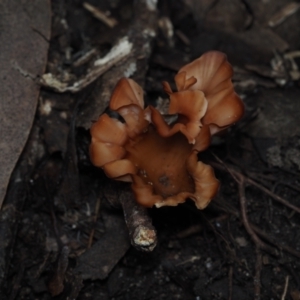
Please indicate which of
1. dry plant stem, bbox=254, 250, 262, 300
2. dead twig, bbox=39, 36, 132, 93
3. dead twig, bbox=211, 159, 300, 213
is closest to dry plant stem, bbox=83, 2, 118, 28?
dead twig, bbox=39, 36, 132, 93

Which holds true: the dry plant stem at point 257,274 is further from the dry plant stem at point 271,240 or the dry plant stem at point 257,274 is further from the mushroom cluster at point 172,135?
the mushroom cluster at point 172,135

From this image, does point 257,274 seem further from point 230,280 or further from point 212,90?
point 212,90

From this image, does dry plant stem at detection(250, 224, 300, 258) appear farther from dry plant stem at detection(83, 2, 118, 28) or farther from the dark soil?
dry plant stem at detection(83, 2, 118, 28)

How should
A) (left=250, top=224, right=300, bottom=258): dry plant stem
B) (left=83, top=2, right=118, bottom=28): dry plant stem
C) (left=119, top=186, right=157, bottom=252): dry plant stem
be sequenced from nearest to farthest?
1. (left=119, top=186, right=157, bottom=252): dry plant stem
2. (left=250, top=224, right=300, bottom=258): dry plant stem
3. (left=83, top=2, right=118, bottom=28): dry plant stem

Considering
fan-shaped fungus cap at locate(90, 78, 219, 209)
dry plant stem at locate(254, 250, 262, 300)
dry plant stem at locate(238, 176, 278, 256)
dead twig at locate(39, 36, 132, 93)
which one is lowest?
dry plant stem at locate(254, 250, 262, 300)

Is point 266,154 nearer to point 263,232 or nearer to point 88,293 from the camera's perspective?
point 263,232

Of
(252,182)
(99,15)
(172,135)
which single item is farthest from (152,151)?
(99,15)
